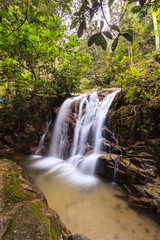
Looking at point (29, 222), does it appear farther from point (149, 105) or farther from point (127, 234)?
point (149, 105)

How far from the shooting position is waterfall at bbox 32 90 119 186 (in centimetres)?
437

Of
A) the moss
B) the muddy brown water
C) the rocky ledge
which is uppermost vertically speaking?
the rocky ledge

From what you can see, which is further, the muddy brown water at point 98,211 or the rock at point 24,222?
the muddy brown water at point 98,211

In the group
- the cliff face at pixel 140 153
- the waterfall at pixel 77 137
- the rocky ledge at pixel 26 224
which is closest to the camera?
the rocky ledge at pixel 26 224

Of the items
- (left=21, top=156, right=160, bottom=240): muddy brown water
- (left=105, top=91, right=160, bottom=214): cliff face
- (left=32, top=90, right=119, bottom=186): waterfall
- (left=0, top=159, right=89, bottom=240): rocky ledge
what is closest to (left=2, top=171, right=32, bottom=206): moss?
(left=0, top=159, right=89, bottom=240): rocky ledge

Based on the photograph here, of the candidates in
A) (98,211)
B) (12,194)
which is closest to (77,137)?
(98,211)

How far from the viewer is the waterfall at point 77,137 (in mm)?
4371

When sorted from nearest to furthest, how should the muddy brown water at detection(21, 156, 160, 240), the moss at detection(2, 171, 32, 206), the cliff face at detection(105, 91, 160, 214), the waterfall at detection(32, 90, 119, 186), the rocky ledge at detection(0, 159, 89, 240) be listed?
1. the rocky ledge at detection(0, 159, 89, 240)
2. the moss at detection(2, 171, 32, 206)
3. the muddy brown water at detection(21, 156, 160, 240)
4. the cliff face at detection(105, 91, 160, 214)
5. the waterfall at detection(32, 90, 119, 186)

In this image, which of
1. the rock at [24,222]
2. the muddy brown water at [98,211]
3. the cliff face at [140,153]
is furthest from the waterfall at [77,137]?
the rock at [24,222]

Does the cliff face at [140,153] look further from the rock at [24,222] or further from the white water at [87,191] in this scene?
the rock at [24,222]

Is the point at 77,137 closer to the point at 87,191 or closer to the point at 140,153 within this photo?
the point at 87,191

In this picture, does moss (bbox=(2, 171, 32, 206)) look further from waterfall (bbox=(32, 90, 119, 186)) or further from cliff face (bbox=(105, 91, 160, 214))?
cliff face (bbox=(105, 91, 160, 214))

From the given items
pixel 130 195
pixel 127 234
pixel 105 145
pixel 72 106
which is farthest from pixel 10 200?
pixel 72 106

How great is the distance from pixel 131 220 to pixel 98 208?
684mm
